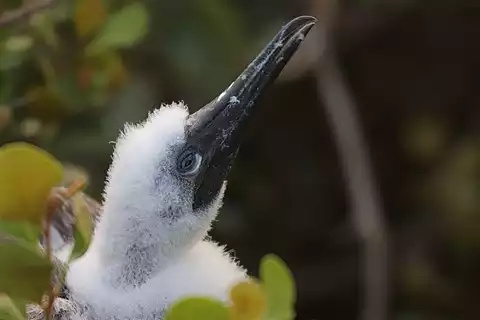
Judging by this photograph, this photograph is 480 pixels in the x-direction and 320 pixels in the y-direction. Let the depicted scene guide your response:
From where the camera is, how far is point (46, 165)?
0.40m

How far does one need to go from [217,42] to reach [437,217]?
20.0 inches

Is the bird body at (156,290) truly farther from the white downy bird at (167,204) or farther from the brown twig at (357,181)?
the brown twig at (357,181)

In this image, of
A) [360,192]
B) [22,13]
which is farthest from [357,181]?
[22,13]

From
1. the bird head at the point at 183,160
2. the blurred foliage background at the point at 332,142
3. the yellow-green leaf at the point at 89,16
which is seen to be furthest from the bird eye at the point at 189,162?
the blurred foliage background at the point at 332,142

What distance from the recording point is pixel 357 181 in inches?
48.5

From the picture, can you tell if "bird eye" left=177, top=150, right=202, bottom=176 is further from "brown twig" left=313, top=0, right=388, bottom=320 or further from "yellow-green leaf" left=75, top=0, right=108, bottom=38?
"brown twig" left=313, top=0, right=388, bottom=320

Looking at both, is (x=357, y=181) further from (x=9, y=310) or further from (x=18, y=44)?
(x=9, y=310)

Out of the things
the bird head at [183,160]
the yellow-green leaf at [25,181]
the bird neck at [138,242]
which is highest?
the bird head at [183,160]

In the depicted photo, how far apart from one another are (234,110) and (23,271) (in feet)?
0.91

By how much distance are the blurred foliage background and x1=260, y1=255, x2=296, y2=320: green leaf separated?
2.41 ft

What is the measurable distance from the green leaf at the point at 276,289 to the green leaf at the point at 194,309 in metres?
0.06

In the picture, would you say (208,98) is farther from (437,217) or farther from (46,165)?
(46,165)

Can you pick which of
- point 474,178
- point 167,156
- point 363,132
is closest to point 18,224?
point 167,156

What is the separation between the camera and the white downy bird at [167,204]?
63 cm
